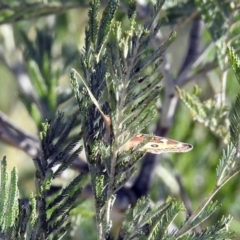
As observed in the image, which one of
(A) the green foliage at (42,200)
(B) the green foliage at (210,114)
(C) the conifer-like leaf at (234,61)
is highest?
(B) the green foliage at (210,114)

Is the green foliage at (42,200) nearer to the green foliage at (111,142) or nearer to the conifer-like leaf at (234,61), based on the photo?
the green foliage at (111,142)

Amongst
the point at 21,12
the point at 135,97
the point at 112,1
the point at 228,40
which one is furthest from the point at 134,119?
the point at 21,12

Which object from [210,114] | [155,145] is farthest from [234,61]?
[210,114]

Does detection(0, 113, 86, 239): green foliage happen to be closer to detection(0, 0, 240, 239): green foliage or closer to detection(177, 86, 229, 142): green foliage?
detection(0, 0, 240, 239): green foliage

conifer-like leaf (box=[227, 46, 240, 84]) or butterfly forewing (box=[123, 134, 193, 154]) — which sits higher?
conifer-like leaf (box=[227, 46, 240, 84])

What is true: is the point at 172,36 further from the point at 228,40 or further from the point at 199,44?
the point at 199,44

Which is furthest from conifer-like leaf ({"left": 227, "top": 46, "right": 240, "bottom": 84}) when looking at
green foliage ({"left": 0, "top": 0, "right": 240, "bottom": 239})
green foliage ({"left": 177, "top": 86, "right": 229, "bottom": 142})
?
green foliage ({"left": 177, "top": 86, "right": 229, "bottom": 142})

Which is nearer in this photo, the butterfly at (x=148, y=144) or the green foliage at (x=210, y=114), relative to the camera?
the butterfly at (x=148, y=144)

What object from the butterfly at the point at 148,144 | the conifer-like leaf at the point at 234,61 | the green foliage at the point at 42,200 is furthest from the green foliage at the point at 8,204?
the conifer-like leaf at the point at 234,61
